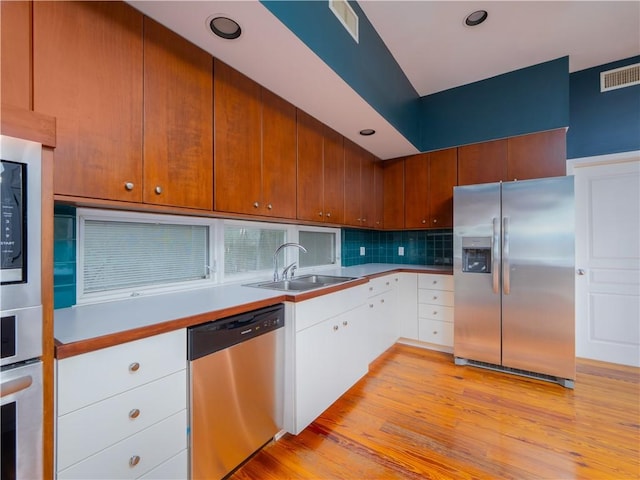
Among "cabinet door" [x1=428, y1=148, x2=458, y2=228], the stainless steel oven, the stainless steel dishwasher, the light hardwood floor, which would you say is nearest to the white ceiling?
"cabinet door" [x1=428, y1=148, x2=458, y2=228]

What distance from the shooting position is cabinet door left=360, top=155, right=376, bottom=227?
3136mm

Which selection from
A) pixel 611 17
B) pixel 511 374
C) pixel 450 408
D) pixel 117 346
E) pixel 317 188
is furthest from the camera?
pixel 511 374

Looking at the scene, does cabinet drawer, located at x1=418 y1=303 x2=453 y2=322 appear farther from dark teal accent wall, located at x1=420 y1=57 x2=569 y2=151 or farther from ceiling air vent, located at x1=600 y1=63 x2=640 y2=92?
ceiling air vent, located at x1=600 y1=63 x2=640 y2=92

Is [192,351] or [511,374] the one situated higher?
[192,351]

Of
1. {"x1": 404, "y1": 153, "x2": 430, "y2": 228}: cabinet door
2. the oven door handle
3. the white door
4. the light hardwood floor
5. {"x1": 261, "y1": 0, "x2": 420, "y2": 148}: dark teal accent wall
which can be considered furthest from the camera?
{"x1": 404, "y1": 153, "x2": 430, "y2": 228}: cabinet door

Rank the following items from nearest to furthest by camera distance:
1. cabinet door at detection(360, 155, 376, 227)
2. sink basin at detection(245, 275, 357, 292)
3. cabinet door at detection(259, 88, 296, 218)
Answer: cabinet door at detection(259, 88, 296, 218), sink basin at detection(245, 275, 357, 292), cabinet door at detection(360, 155, 376, 227)

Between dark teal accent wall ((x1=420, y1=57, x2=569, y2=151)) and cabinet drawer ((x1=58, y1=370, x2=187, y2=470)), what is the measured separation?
328cm

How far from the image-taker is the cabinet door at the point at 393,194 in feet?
11.5

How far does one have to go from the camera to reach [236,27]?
4.37 feet

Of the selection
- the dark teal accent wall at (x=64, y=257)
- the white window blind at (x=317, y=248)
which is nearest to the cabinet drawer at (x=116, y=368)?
the dark teal accent wall at (x=64, y=257)

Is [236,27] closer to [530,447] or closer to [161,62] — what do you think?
[161,62]

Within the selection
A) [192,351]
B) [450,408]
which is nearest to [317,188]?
[192,351]

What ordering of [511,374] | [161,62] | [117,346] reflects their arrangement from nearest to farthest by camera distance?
[117,346] < [161,62] < [511,374]

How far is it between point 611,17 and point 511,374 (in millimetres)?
2983
